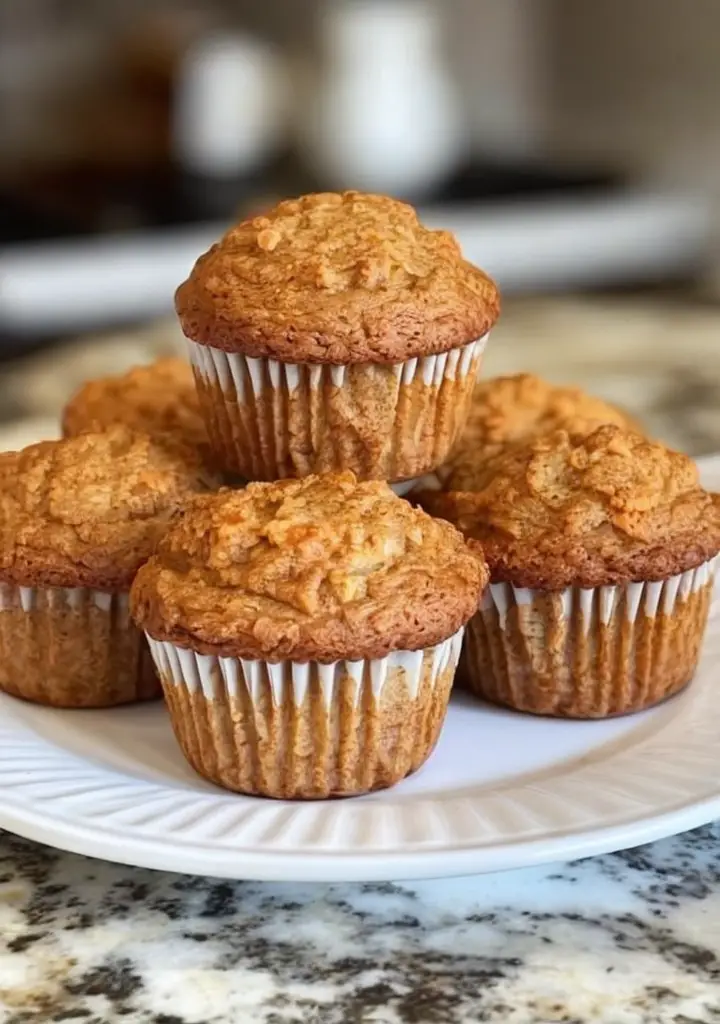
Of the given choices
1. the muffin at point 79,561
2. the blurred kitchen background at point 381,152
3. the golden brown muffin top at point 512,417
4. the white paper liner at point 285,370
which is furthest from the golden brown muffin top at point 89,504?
the blurred kitchen background at point 381,152

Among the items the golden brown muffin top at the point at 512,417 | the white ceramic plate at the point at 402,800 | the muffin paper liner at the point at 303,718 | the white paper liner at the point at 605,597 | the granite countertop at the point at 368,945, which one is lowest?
the granite countertop at the point at 368,945

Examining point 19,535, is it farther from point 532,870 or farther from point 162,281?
point 162,281

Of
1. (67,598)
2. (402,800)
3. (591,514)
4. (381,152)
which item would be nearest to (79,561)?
(67,598)

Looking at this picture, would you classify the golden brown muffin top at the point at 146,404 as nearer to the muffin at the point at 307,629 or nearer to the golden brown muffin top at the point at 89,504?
the golden brown muffin top at the point at 89,504

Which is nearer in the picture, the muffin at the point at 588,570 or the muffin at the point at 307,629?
the muffin at the point at 307,629

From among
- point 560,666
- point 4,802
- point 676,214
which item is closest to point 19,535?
point 4,802

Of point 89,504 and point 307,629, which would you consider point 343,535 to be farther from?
point 89,504
